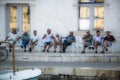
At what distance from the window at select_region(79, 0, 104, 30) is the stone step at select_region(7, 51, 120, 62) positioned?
238 cm

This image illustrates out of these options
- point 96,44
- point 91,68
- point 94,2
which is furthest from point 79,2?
point 91,68

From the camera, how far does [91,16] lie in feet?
74.3

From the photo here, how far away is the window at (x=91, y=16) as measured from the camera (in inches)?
886

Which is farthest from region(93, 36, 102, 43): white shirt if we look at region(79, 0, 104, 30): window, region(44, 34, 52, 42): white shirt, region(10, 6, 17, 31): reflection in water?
region(10, 6, 17, 31): reflection in water

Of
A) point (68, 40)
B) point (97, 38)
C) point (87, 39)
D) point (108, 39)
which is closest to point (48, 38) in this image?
point (68, 40)

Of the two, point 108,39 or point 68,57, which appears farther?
point 108,39

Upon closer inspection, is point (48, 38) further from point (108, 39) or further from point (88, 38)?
point (108, 39)

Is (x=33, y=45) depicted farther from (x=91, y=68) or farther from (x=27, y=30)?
(x=91, y=68)

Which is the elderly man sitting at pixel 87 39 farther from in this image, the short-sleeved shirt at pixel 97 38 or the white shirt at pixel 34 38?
the white shirt at pixel 34 38

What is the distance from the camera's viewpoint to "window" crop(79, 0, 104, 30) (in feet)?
73.9

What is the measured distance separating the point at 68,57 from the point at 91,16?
300 centimetres

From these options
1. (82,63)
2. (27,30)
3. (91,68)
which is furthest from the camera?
(27,30)

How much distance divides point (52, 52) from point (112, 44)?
114 inches

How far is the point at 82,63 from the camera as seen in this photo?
2012 centimetres
